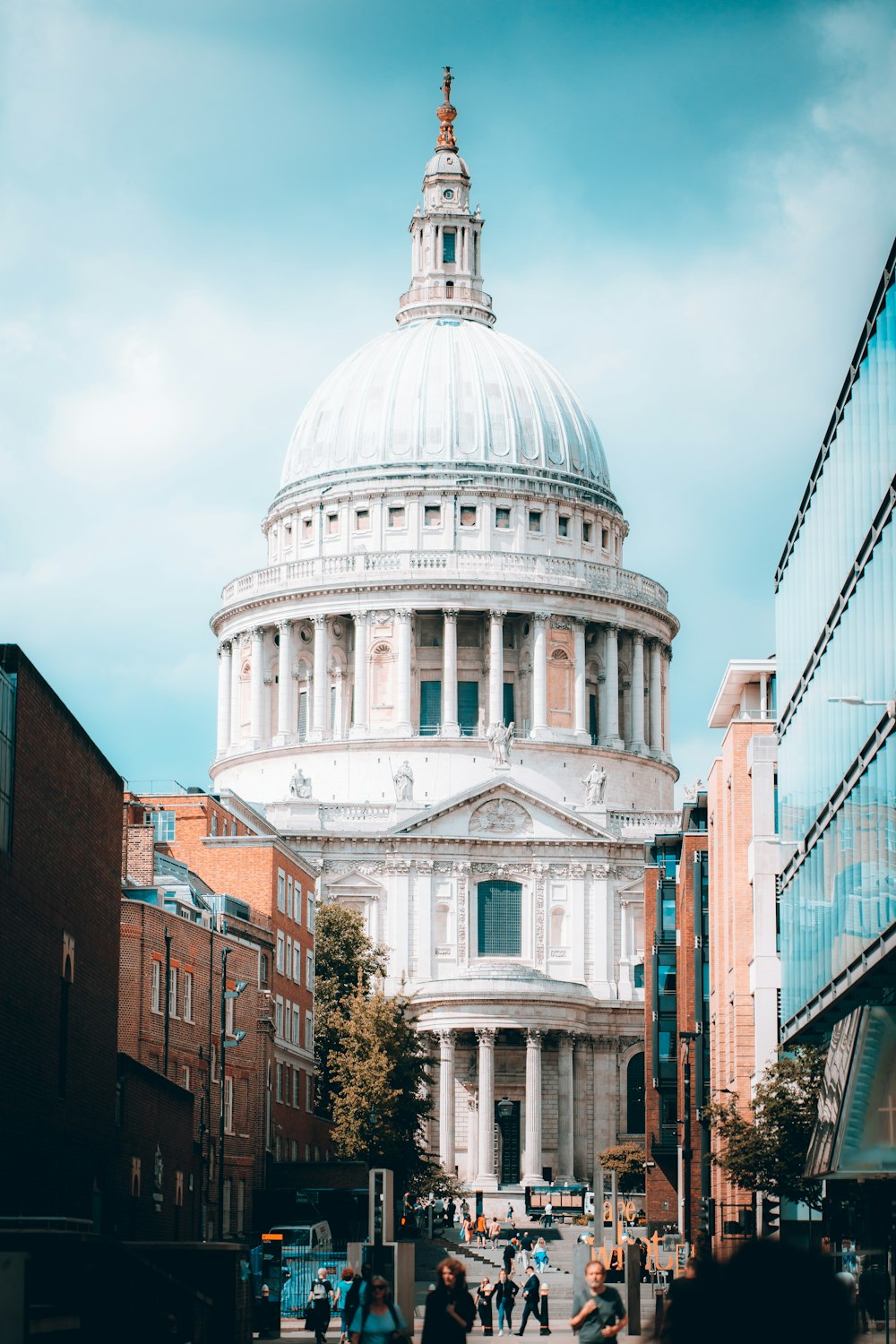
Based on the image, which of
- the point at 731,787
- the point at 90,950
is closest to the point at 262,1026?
the point at 731,787

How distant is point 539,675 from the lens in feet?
454

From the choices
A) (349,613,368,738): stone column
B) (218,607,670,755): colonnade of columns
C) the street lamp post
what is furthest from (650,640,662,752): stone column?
the street lamp post

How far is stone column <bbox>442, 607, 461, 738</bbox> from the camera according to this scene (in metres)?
136

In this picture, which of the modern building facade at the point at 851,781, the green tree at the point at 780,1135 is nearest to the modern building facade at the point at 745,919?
A: the green tree at the point at 780,1135

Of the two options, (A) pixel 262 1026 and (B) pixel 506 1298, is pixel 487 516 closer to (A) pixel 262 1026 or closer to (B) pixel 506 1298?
(A) pixel 262 1026

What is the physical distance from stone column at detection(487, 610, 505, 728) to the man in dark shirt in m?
118

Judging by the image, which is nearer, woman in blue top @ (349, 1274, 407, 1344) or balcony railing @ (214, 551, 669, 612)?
woman in blue top @ (349, 1274, 407, 1344)

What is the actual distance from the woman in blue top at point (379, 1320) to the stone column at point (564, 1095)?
9771cm

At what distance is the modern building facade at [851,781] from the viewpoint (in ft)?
110

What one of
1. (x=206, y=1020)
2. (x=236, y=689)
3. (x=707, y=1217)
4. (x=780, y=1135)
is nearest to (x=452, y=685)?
(x=236, y=689)

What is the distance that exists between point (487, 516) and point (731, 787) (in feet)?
270

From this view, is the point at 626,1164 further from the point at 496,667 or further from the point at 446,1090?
the point at 496,667

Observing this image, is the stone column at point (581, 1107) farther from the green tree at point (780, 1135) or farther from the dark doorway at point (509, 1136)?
the green tree at point (780, 1135)

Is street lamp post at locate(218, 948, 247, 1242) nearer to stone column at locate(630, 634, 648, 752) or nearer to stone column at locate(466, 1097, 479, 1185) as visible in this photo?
stone column at locate(466, 1097, 479, 1185)
